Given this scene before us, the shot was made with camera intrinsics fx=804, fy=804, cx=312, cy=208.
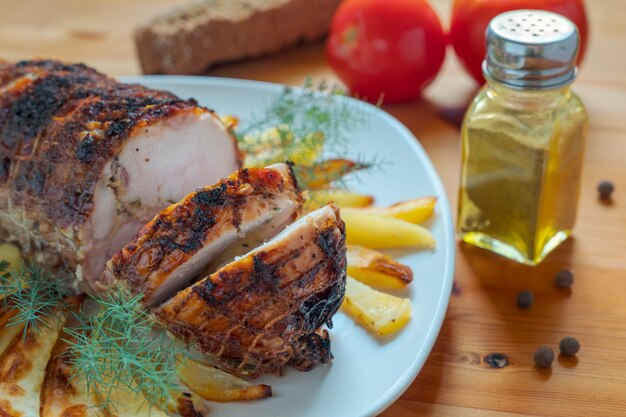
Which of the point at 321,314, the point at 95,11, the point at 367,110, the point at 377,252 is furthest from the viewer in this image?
the point at 95,11

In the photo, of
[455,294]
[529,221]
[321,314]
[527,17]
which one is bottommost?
[455,294]

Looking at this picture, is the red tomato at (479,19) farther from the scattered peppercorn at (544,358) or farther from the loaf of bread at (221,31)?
the scattered peppercorn at (544,358)

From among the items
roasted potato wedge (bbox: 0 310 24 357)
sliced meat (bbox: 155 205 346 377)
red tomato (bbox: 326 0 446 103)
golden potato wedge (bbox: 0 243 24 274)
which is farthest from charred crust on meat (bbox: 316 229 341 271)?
red tomato (bbox: 326 0 446 103)

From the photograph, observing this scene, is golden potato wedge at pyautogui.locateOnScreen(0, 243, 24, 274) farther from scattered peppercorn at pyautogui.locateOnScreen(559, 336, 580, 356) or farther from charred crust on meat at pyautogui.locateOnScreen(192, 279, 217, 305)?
scattered peppercorn at pyautogui.locateOnScreen(559, 336, 580, 356)

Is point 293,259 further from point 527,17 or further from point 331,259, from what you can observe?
point 527,17

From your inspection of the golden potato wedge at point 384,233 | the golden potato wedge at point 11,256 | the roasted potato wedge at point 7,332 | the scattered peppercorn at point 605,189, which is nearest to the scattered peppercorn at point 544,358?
the golden potato wedge at point 384,233

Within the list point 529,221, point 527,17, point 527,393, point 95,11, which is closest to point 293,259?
point 527,393
